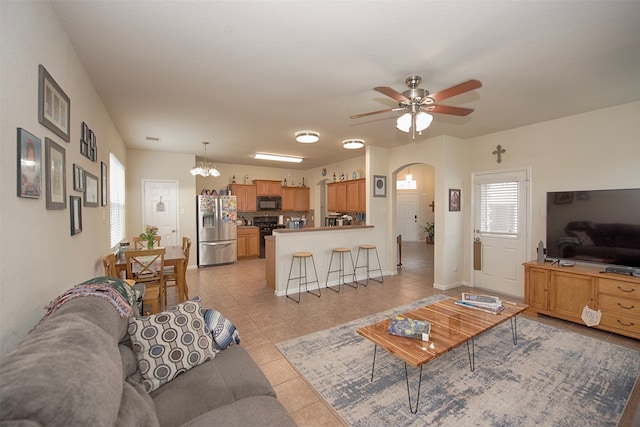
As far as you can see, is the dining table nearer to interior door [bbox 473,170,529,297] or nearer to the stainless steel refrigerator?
the stainless steel refrigerator

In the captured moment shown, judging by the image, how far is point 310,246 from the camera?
4781mm

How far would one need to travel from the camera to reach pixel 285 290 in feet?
14.8

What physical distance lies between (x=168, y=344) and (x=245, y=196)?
20.6ft

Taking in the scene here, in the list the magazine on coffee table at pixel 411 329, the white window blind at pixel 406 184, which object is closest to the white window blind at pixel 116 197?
the magazine on coffee table at pixel 411 329

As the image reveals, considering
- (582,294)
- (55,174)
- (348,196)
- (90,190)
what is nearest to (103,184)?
(90,190)

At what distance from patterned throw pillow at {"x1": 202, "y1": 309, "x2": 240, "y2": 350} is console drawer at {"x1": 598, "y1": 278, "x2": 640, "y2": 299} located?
3942mm

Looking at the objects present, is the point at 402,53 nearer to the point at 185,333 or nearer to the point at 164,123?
the point at 185,333

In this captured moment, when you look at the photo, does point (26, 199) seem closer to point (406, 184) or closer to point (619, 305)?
point (619, 305)

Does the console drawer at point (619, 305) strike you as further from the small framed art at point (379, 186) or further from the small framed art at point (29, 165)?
the small framed art at point (29, 165)

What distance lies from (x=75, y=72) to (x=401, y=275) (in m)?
5.58

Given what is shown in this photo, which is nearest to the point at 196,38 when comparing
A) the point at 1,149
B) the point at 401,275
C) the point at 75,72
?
the point at 75,72

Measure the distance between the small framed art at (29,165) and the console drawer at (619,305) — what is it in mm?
5015

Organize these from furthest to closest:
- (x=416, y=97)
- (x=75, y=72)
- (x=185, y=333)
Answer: (x=416, y=97), (x=75, y=72), (x=185, y=333)

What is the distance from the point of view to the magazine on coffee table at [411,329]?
2.16m
